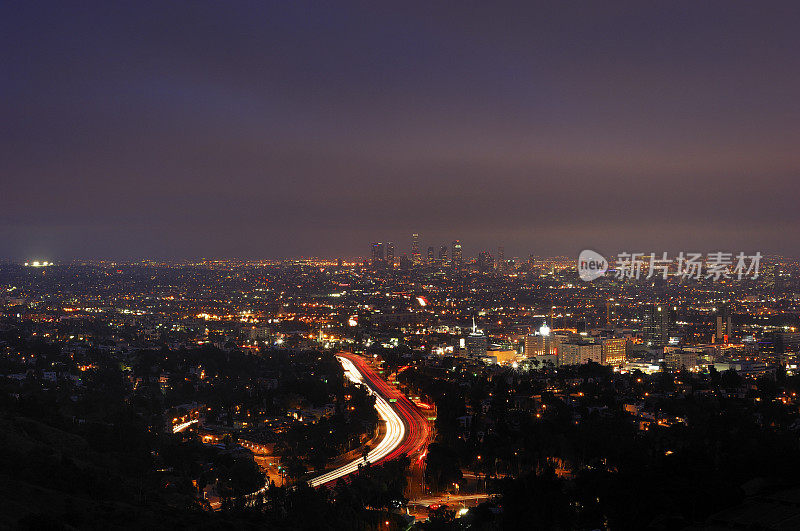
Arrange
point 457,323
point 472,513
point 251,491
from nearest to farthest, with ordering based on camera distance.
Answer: point 472,513, point 251,491, point 457,323

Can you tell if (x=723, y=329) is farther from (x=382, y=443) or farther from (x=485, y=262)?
(x=485, y=262)

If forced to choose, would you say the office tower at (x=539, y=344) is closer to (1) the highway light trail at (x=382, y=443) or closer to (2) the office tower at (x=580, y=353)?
(2) the office tower at (x=580, y=353)

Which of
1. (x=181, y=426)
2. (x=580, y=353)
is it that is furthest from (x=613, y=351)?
(x=181, y=426)

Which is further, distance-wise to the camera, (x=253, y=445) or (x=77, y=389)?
(x=77, y=389)

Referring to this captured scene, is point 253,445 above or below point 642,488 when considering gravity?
below

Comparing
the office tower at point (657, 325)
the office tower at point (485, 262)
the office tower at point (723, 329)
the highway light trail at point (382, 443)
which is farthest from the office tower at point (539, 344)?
the office tower at point (485, 262)

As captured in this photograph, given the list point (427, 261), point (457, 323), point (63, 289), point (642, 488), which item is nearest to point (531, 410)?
point (642, 488)

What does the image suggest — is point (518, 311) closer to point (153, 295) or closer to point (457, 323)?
point (457, 323)
